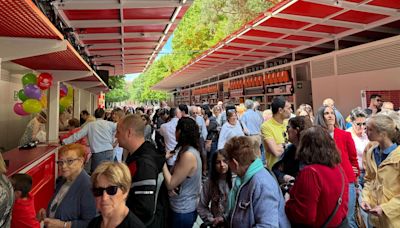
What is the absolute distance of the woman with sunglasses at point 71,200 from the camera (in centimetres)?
192

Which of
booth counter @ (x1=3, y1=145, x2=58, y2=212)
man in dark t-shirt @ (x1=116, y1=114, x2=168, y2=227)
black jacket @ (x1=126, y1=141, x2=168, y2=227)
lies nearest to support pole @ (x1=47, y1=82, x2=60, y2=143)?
booth counter @ (x1=3, y1=145, x2=58, y2=212)

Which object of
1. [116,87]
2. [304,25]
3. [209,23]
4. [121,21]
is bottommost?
[121,21]

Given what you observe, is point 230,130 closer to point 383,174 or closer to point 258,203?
point 383,174

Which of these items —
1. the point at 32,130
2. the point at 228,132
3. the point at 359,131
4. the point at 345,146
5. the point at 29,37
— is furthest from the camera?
the point at 32,130

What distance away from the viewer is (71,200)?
6.53 feet

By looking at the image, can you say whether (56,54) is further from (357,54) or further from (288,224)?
(357,54)

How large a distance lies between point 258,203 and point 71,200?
1.30 m

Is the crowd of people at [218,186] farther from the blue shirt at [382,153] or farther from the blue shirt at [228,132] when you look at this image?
the blue shirt at [228,132]

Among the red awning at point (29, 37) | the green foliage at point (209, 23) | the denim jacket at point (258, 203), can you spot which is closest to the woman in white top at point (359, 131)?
the denim jacket at point (258, 203)

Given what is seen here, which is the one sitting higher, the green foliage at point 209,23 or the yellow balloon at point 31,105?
the green foliage at point 209,23

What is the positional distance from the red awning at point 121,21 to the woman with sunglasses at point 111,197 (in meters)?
4.72

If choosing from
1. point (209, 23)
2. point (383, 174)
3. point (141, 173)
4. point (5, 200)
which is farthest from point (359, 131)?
point (209, 23)

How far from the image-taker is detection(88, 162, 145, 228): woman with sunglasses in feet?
4.77

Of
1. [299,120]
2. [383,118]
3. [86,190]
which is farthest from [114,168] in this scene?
[383,118]
